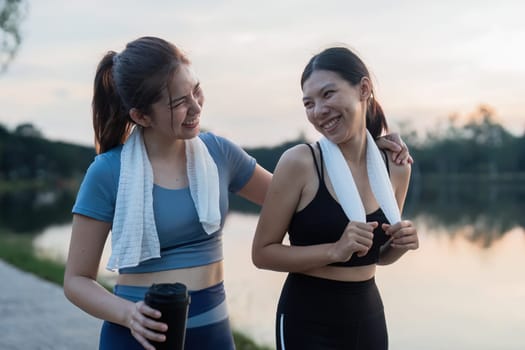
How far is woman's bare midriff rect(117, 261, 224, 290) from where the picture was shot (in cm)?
192

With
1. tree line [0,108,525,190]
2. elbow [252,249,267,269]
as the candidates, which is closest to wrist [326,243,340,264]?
elbow [252,249,267,269]

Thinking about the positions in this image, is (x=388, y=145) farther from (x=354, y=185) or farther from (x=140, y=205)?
(x=140, y=205)

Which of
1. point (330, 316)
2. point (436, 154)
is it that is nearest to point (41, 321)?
point (330, 316)

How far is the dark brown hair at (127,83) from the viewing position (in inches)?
74.2

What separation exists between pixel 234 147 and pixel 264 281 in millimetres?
8885

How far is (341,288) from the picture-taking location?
83.3 inches

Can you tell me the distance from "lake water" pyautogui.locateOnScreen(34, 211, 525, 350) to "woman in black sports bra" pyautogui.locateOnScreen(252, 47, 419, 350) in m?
5.14

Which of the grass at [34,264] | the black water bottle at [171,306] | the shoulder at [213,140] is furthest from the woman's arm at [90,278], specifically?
the grass at [34,264]

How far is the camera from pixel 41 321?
6820 mm

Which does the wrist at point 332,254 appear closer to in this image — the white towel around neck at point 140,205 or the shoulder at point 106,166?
the white towel around neck at point 140,205

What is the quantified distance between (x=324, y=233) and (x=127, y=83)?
80cm

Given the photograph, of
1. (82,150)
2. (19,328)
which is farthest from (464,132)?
(19,328)

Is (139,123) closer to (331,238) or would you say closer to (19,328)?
(331,238)

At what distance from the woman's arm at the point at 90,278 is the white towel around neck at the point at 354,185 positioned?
760 mm
